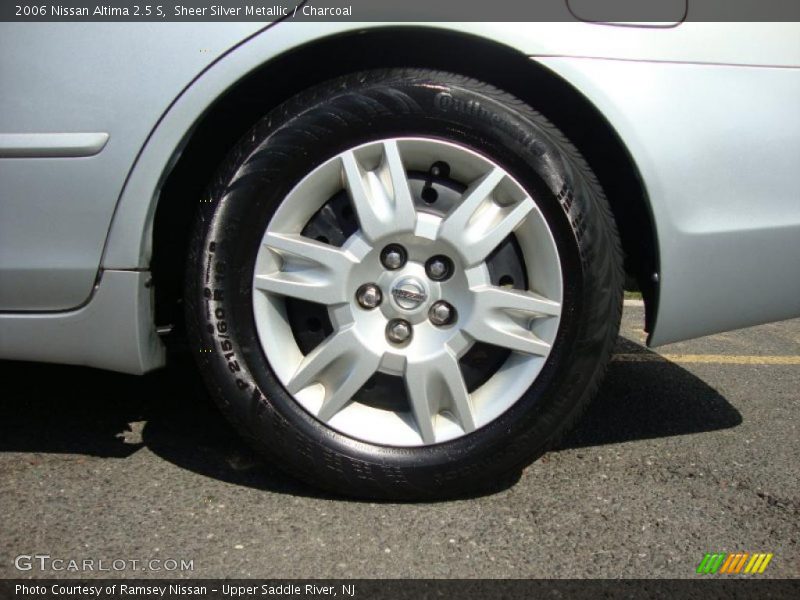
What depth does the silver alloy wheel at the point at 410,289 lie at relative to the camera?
191 cm

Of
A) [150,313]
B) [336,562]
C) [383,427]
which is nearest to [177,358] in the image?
[150,313]

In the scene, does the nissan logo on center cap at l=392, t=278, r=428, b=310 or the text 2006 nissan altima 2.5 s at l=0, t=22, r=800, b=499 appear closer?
the text 2006 nissan altima 2.5 s at l=0, t=22, r=800, b=499

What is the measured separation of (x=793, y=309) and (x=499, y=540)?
35.7 inches

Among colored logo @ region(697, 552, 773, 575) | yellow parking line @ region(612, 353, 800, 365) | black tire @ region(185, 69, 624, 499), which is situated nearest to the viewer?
colored logo @ region(697, 552, 773, 575)

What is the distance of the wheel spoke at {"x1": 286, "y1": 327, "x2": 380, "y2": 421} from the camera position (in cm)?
195

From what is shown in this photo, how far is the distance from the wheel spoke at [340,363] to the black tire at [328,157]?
0.05 metres

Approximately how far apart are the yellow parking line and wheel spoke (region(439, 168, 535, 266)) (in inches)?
59.3

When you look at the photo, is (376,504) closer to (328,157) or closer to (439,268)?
(439,268)

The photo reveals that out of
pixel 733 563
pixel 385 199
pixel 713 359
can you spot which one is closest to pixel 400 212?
pixel 385 199

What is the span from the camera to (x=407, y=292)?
1.95m

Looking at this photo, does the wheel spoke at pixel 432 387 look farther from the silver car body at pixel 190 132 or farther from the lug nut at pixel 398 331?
the silver car body at pixel 190 132

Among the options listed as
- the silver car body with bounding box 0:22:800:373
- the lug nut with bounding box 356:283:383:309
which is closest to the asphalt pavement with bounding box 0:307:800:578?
the silver car body with bounding box 0:22:800:373

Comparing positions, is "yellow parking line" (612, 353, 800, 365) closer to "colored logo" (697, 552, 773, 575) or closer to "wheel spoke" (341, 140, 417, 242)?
"colored logo" (697, 552, 773, 575)

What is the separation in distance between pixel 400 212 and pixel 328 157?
0.21 metres
